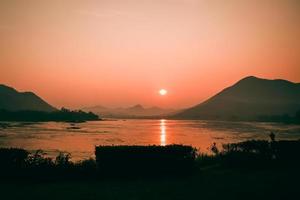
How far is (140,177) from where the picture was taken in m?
18.4

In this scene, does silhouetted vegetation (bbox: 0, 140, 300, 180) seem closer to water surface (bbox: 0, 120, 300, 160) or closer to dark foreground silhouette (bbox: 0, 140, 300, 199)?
dark foreground silhouette (bbox: 0, 140, 300, 199)

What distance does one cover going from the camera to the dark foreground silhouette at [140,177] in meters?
14.7

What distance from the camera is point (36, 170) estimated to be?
18.2 m

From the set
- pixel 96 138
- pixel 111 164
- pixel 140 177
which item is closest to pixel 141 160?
pixel 140 177

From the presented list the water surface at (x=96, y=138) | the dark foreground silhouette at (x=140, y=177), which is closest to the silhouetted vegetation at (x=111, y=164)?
the dark foreground silhouette at (x=140, y=177)

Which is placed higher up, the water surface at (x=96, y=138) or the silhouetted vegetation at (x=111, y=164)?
the silhouetted vegetation at (x=111, y=164)

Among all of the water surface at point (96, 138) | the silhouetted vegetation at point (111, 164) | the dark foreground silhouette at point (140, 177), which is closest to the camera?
the dark foreground silhouette at point (140, 177)

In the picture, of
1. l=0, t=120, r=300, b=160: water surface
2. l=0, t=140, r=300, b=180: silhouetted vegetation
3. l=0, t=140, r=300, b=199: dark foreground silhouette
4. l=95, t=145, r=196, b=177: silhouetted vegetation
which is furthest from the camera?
l=0, t=120, r=300, b=160: water surface

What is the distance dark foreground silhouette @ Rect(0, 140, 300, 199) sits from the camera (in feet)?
48.3

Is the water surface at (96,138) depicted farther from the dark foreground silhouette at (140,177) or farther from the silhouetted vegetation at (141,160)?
the silhouetted vegetation at (141,160)

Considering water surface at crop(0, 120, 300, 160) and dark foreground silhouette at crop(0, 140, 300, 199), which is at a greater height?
dark foreground silhouette at crop(0, 140, 300, 199)

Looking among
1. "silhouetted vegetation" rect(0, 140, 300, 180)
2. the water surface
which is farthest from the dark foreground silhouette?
the water surface

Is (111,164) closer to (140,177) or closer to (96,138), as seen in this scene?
(140,177)

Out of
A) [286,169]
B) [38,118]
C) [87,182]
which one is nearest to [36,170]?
[87,182]
